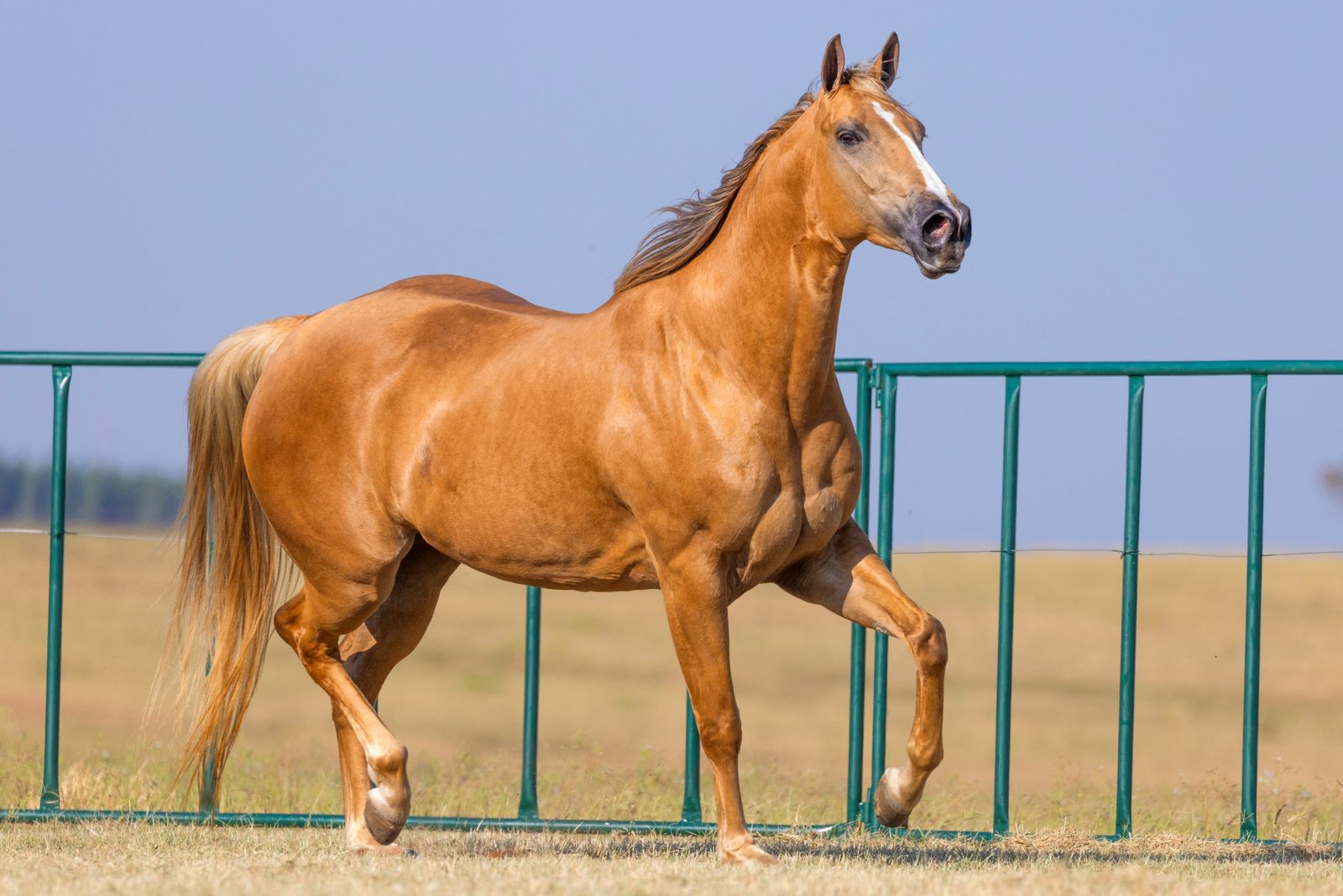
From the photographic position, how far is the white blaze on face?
4059 mm

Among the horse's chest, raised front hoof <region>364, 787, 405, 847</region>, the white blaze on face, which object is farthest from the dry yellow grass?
the white blaze on face

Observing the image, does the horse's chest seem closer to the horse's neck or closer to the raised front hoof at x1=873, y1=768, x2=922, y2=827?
the horse's neck

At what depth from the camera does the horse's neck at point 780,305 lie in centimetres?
443

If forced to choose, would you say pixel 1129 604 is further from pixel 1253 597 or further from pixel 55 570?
pixel 55 570

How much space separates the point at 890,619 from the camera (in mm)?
4566

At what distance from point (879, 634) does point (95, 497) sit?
5756 mm

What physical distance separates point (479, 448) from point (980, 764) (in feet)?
37.9

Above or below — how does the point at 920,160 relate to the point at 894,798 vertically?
above

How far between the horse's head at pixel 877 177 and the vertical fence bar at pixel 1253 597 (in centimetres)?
209

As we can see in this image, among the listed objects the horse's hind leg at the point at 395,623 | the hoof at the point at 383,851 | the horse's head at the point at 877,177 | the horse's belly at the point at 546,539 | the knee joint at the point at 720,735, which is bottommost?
the hoof at the point at 383,851

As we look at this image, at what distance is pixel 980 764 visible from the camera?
50.5 ft

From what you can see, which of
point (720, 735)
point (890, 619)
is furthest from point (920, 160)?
point (720, 735)

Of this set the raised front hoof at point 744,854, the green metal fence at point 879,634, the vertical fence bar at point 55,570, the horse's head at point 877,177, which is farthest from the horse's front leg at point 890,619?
the vertical fence bar at point 55,570

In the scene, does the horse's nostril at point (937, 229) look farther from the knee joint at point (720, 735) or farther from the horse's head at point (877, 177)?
the knee joint at point (720, 735)
